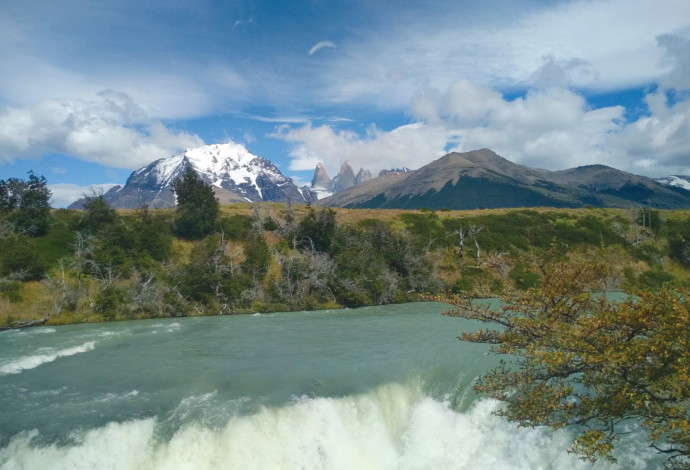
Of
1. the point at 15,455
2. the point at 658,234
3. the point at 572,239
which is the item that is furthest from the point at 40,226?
the point at 658,234

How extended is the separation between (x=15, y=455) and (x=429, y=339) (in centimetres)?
2156

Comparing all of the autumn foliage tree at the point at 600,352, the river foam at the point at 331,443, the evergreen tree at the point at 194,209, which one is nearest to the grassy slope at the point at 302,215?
the evergreen tree at the point at 194,209

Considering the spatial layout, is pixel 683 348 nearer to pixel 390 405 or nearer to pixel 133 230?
pixel 390 405

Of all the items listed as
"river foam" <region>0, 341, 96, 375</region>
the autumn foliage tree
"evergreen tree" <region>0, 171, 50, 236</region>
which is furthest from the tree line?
"river foam" <region>0, 341, 96, 375</region>

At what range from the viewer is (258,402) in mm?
17734

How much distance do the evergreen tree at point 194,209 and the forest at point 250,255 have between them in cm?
14

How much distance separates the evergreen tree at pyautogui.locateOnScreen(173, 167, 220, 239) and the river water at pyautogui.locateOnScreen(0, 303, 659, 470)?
94.1 feet

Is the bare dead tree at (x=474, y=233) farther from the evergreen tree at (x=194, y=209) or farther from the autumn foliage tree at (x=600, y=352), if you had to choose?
the autumn foliage tree at (x=600, y=352)

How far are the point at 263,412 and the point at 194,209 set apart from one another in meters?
43.0

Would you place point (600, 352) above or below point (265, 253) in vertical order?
above

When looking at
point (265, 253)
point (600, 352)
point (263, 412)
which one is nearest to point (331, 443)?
point (263, 412)

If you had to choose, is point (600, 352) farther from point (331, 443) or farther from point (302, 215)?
point (302, 215)

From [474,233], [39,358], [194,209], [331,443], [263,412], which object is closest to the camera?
[331,443]

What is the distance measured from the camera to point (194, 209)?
56.0 m
